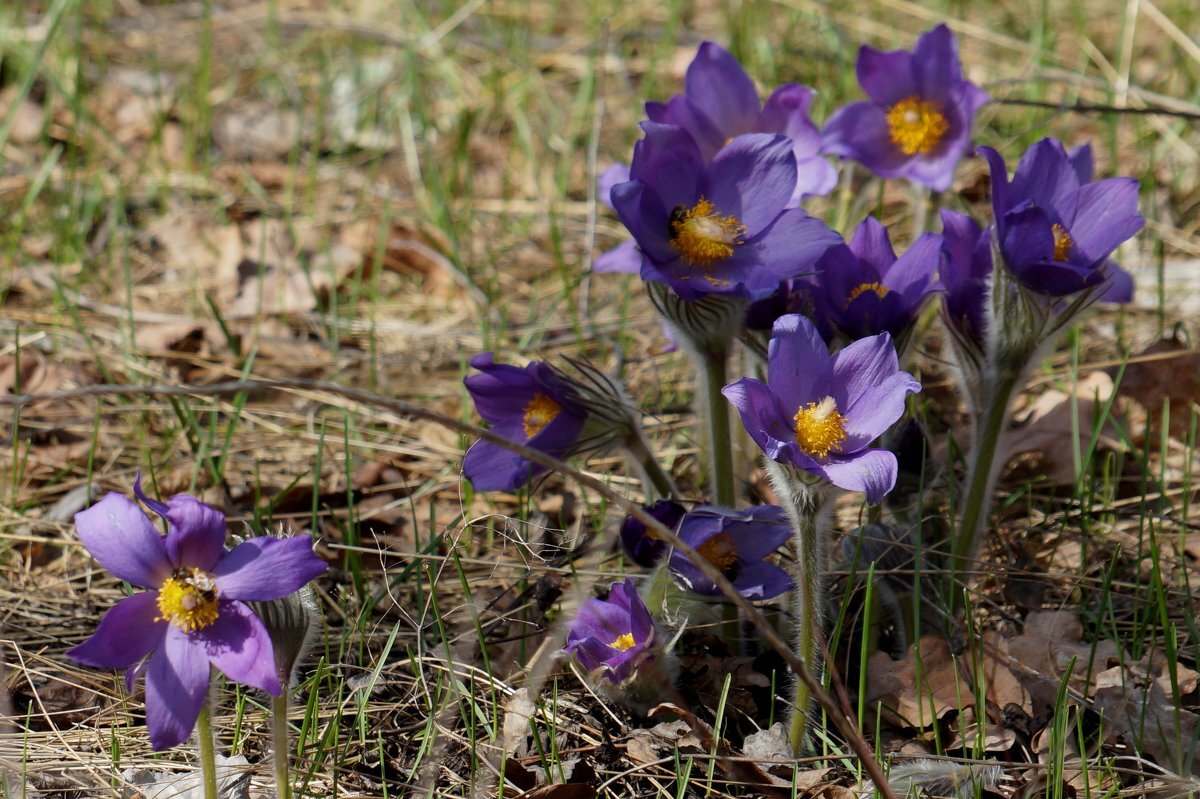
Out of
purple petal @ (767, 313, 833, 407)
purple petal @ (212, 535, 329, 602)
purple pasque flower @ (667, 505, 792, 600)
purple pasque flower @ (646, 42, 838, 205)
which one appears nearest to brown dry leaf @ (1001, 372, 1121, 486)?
purple pasque flower @ (646, 42, 838, 205)

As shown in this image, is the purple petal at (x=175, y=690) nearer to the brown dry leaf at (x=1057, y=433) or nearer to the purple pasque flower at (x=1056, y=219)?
the purple pasque flower at (x=1056, y=219)

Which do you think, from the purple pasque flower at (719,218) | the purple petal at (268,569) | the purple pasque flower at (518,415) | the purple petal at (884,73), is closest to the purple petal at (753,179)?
the purple pasque flower at (719,218)

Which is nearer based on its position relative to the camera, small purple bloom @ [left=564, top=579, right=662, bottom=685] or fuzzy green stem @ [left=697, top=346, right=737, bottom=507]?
small purple bloom @ [left=564, top=579, right=662, bottom=685]

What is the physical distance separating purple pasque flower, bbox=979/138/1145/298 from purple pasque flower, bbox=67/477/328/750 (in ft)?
3.33

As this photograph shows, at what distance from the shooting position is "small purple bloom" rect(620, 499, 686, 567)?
1.78m

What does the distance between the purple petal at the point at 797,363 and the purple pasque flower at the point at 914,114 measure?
87 cm

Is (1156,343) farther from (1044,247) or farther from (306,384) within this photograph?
(306,384)

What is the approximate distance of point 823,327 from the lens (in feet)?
5.81

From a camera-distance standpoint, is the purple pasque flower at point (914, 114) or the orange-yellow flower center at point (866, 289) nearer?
the orange-yellow flower center at point (866, 289)

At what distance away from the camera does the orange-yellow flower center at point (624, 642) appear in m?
1.70

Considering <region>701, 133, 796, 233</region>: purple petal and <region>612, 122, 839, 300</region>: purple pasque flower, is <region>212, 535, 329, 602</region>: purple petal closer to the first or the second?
<region>612, 122, 839, 300</region>: purple pasque flower

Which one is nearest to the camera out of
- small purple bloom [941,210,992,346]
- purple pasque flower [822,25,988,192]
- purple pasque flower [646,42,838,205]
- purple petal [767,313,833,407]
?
purple petal [767,313,833,407]

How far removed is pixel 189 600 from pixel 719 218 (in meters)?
0.90

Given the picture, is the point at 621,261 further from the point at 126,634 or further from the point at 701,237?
the point at 126,634
